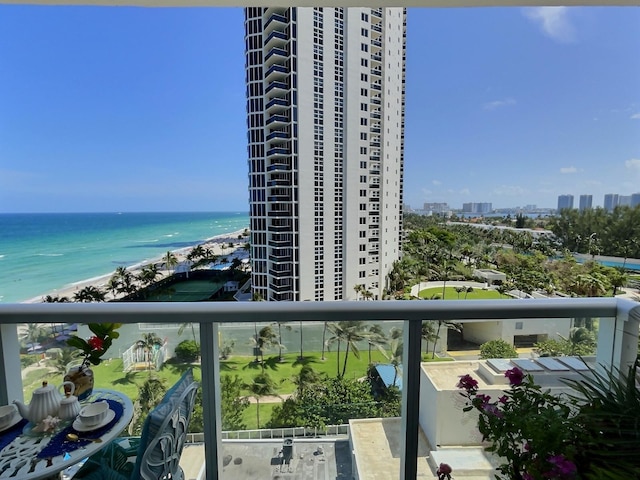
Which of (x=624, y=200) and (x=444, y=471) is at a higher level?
(x=624, y=200)

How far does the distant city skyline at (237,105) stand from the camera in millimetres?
3492

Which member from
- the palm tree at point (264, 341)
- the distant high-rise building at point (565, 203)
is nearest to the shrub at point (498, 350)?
the palm tree at point (264, 341)

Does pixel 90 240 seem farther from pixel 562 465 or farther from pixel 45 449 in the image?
pixel 562 465

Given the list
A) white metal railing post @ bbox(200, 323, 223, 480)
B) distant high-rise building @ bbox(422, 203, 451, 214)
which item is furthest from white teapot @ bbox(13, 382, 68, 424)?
distant high-rise building @ bbox(422, 203, 451, 214)

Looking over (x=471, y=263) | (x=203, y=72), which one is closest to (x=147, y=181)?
(x=203, y=72)

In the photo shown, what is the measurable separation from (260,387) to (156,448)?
0.53 metres

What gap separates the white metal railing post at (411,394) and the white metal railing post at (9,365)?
1836mm

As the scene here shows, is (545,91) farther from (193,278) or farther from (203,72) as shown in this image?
(203,72)

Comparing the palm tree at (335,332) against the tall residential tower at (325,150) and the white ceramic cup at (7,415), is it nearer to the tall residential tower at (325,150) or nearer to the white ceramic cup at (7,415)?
the white ceramic cup at (7,415)

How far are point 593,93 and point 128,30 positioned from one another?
860cm

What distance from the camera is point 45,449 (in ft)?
3.37

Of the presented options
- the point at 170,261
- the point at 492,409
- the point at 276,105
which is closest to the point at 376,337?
the point at 492,409

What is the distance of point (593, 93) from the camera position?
14.3 feet

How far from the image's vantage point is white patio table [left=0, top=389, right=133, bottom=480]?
37.2 inches
